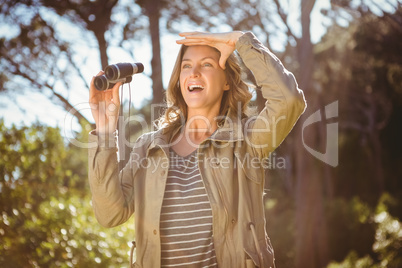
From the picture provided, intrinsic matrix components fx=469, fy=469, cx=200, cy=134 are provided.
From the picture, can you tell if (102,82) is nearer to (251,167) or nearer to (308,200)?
(251,167)

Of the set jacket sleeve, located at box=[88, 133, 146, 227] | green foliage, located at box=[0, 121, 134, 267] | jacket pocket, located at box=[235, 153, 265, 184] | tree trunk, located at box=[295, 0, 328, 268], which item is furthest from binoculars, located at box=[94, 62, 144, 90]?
tree trunk, located at box=[295, 0, 328, 268]

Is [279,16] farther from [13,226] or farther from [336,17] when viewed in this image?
[13,226]

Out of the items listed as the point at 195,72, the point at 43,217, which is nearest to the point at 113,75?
the point at 195,72

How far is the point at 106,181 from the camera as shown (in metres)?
2.37

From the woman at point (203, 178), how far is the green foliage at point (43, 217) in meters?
2.00

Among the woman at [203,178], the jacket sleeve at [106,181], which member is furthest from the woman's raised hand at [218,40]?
the jacket sleeve at [106,181]

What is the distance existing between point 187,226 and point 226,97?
2.94ft

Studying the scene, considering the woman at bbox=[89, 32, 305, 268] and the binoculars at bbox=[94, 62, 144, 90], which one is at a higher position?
the binoculars at bbox=[94, 62, 144, 90]

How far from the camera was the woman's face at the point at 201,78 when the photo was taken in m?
2.67

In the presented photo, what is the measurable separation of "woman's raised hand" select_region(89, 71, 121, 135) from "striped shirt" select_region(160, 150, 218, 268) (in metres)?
0.42

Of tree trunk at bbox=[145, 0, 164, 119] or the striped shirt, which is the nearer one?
the striped shirt

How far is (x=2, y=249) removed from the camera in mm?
4711

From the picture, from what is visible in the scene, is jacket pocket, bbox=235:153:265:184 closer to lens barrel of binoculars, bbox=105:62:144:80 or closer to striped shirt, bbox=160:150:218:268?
striped shirt, bbox=160:150:218:268

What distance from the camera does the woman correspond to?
2309 mm
